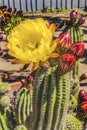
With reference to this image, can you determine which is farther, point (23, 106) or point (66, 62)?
point (23, 106)

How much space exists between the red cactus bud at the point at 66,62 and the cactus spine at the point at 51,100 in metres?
0.09

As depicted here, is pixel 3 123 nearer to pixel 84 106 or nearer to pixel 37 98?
pixel 37 98

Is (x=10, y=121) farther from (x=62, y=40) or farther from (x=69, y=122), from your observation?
(x=62, y=40)

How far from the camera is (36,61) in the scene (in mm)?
2230

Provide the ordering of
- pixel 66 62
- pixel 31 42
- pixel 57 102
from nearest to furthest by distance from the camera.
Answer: pixel 66 62 → pixel 31 42 → pixel 57 102

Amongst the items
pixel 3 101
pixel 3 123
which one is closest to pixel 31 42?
pixel 3 101

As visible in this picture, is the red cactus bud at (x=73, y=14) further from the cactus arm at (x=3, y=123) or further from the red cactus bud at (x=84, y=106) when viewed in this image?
the cactus arm at (x=3, y=123)

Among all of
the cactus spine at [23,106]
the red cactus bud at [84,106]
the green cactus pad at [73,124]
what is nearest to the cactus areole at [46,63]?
the green cactus pad at [73,124]

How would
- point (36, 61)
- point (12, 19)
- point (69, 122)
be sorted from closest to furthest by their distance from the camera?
point (36, 61), point (69, 122), point (12, 19)

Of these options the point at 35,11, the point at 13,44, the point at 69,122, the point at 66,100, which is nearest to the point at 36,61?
the point at 13,44

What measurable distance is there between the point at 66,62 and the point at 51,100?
34cm

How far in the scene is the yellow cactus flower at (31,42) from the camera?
7.35ft

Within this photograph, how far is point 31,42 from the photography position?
240cm

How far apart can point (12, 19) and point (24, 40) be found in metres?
6.15
